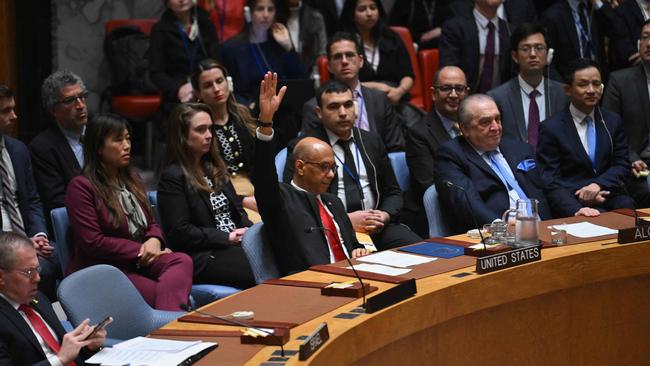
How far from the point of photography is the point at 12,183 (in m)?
4.83

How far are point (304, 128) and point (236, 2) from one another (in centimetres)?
170

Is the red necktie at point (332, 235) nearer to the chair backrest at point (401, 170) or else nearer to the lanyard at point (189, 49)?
the chair backrest at point (401, 170)

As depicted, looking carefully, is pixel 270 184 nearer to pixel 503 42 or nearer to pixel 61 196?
pixel 61 196

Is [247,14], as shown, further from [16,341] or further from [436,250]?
[16,341]

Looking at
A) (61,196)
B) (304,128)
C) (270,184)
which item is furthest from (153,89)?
(270,184)

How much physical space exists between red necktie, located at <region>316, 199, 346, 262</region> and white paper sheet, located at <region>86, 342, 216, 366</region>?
1.46 metres

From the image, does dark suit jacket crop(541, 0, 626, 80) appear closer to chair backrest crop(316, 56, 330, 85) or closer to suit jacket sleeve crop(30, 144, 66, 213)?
chair backrest crop(316, 56, 330, 85)

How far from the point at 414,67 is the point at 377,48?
1.21ft

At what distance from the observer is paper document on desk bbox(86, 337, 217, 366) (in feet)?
9.17

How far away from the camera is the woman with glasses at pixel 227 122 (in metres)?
5.46

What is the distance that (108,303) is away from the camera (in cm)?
363

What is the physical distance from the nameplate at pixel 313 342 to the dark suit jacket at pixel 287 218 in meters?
1.14

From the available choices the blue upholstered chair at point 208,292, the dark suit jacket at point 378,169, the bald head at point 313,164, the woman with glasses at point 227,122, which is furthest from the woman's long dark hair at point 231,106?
the bald head at point 313,164

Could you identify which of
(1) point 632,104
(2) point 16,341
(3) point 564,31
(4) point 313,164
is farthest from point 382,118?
(2) point 16,341
